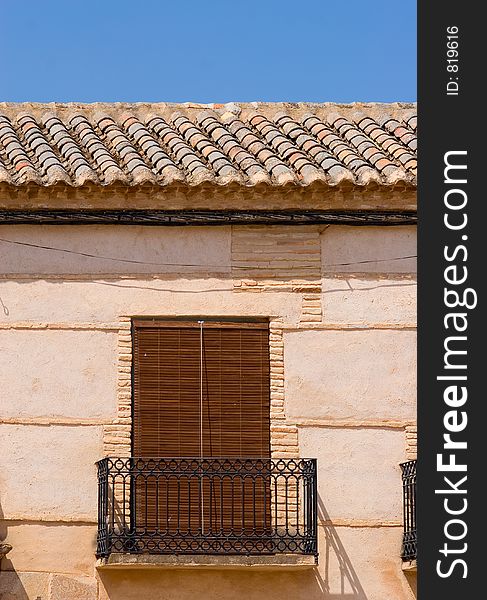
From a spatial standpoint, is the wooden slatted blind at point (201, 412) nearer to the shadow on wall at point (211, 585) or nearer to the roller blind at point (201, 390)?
the roller blind at point (201, 390)

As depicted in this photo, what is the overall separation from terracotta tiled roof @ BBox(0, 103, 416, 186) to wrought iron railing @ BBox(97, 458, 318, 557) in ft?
7.58

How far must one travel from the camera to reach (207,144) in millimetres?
13125

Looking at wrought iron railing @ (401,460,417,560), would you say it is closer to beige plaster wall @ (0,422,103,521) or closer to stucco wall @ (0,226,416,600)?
stucco wall @ (0,226,416,600)

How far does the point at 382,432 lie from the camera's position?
474 inches

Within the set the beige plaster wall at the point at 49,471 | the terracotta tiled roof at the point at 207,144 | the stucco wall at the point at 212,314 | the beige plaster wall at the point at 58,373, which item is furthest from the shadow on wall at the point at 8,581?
the terracotta tiled roof at the point at 207,144

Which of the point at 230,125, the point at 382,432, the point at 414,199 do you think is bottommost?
the point at 382,432

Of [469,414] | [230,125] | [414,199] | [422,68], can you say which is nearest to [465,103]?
[422,68]

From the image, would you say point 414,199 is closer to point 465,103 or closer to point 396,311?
point 396,311

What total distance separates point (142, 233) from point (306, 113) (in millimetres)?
2658

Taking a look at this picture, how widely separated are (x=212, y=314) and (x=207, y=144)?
5.71ft

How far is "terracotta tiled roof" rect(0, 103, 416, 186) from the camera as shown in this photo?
40.0ft

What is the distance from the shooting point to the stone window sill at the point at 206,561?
11.5 meters

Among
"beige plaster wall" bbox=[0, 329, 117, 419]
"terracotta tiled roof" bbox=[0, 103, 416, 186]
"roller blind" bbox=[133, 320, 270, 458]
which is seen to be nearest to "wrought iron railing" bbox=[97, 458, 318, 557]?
"roller blind" bbox=[133, 320, 270, 458]

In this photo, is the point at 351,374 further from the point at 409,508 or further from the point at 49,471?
the point at 49,471
